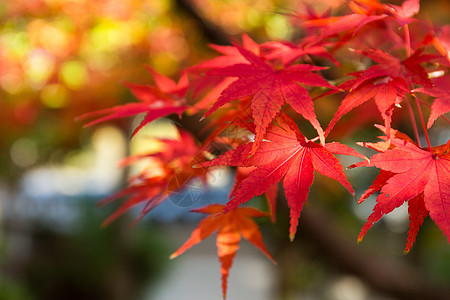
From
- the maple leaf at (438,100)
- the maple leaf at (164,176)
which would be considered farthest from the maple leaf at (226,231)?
the maple leaf at (438,100)

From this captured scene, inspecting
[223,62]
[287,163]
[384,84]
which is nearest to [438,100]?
[384,84]

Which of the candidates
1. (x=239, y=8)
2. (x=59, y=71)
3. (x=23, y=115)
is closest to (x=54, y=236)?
(x=23, y=115)

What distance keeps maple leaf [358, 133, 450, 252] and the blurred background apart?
333 mm

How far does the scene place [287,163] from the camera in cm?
48

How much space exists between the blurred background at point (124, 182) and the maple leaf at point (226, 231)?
0.07m

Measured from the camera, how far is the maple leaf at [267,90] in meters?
0.44

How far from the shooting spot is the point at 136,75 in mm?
2832

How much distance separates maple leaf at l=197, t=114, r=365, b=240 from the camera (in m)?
0.44

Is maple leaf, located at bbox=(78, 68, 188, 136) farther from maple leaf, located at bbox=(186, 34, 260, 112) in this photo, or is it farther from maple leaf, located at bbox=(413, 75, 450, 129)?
maple leaf, located at bbox=(413, 75, 450, 129)

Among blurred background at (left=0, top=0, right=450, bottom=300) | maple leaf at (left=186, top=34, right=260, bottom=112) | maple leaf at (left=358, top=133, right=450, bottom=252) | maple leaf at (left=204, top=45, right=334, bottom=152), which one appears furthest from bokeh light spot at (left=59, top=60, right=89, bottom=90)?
maple leaf at (left=358, top=133, right=450, bottom=252)

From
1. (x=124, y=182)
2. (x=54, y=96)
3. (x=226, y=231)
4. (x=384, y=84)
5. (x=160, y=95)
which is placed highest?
(x=384, y=84)

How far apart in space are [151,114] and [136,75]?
7.58 feet

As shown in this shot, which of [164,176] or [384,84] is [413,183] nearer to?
[384,84]

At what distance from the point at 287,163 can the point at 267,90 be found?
0.27ft
